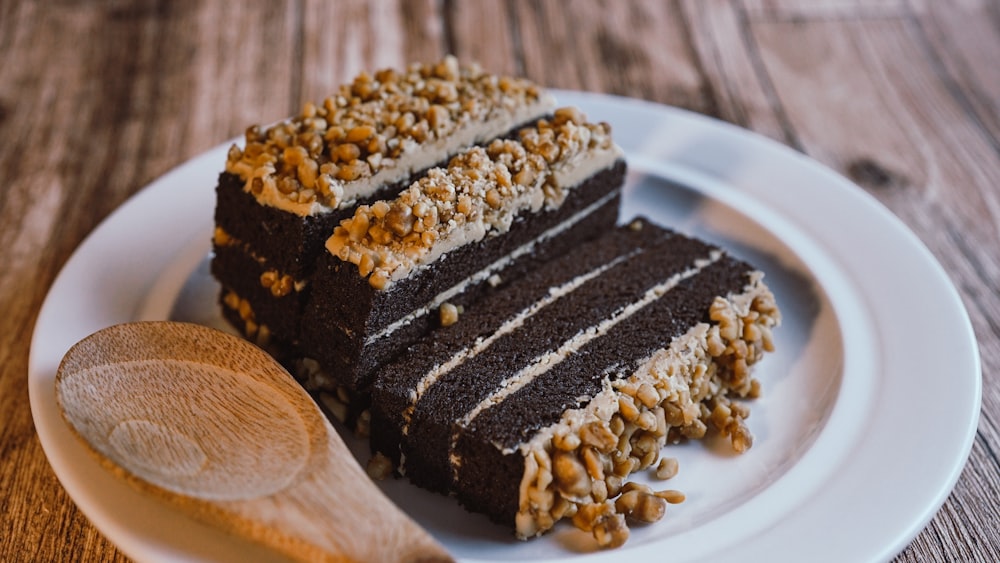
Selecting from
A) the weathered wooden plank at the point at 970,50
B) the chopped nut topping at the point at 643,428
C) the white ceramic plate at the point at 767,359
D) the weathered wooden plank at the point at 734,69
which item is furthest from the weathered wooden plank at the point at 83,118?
the weathered wooden plank at the point at 970,50

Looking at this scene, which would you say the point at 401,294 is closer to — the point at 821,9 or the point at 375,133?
the point at 375,133

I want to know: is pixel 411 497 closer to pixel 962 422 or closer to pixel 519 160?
pixel 519 160

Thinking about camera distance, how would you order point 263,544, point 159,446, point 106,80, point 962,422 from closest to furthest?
point 263,544, point 159,446, point 962,422, point 106,80

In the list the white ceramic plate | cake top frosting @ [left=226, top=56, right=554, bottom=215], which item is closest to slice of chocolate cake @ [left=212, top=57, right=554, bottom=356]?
cake top frosting @ [left=226, top=56, right=554, bottom=215]

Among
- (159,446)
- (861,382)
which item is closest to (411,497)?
(159,446)

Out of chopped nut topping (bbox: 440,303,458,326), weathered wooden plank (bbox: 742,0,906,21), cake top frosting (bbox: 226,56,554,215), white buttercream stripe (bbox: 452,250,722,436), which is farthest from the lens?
weathered wooden plank (bbox: 742,0,906,21)

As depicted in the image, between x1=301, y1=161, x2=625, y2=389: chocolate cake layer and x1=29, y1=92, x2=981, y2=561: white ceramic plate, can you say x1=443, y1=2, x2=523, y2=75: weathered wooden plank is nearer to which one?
x1=29, y1=92, x2=981, y2=561: white ceramic plate
